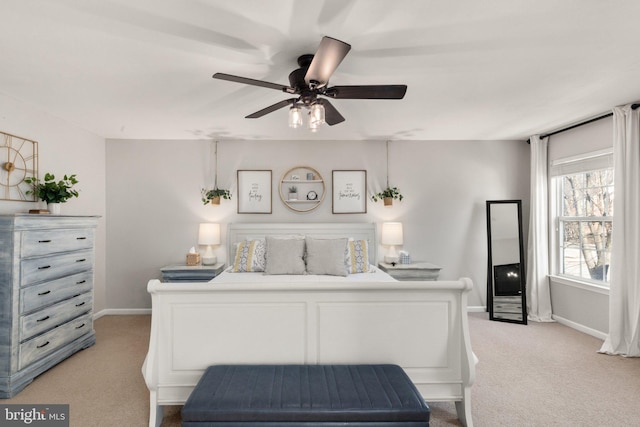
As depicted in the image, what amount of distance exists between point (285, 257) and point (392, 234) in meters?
1.56

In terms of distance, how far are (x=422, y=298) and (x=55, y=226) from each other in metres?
3.19

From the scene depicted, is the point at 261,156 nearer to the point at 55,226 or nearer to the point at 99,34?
the point at 55,226

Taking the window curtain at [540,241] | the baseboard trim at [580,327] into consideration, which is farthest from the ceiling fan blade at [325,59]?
the baseboard trim at [580,327]

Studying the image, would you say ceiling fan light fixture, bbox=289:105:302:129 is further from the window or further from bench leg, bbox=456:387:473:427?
the window

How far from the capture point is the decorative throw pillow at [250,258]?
3.98 meters

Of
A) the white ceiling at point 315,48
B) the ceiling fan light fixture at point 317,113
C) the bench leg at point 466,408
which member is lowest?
the bench leg at point 466,408

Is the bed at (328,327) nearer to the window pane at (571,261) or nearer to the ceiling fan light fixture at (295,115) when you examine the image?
the ceiling fan light fixture at (295,115)

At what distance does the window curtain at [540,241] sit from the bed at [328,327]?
294cm

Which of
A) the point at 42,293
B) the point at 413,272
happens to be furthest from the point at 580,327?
the point at 42,293

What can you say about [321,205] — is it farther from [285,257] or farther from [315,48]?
[315,48]

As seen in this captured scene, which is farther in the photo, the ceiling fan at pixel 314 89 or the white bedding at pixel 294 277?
the white bedding at pixel 294 277

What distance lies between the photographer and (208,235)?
14.6 ft

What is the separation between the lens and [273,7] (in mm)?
1734

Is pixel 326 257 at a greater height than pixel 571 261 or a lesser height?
greater
